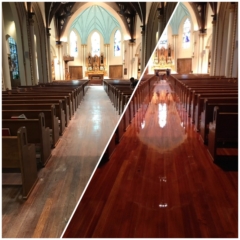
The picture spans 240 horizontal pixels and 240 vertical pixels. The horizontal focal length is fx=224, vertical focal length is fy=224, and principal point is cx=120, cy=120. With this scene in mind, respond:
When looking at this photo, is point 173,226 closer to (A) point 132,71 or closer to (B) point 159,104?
(B) point 159,104

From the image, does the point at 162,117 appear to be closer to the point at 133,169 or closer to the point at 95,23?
the point at 133,169

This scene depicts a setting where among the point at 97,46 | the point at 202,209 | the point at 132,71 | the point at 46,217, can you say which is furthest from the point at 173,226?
the point at 97,46

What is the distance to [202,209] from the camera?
1.71 m

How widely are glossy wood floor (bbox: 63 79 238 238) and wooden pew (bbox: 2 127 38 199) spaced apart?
0.58 meters

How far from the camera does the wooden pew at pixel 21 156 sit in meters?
1.98

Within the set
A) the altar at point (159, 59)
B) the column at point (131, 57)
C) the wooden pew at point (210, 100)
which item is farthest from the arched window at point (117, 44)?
the altar at point (159, 59)

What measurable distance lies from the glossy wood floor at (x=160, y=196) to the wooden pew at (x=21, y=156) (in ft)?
1.92

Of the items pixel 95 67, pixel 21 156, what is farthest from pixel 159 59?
pixel 95 67

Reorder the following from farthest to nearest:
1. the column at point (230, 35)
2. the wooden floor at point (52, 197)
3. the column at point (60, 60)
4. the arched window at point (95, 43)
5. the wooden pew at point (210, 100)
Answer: the arched window at point (95, 43) → the column at point (60, 60) → the column at point (230, 35) → the wooden pew at point (210, 100) → the wooden floor at point (52, 197)

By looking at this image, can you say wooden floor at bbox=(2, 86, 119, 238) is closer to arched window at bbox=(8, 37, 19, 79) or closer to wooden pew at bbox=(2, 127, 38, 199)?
wooden pew at bbox=(2, 127, 38, 199)

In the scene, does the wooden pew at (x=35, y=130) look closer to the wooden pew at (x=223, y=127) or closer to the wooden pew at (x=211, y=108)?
the wooden pew at (x=223, y=127)

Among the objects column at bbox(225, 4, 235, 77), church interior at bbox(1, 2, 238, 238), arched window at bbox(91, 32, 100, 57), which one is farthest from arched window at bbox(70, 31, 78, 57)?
church interior at bbox(1, 2, 238, 238)

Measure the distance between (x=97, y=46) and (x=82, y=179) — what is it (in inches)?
812

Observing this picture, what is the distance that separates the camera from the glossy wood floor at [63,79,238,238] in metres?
1.51
